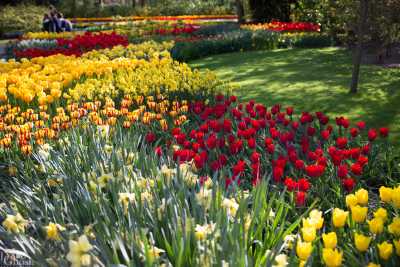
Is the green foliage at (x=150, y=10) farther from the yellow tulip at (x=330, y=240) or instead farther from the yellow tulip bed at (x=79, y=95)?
the yellow tulip at (x=330, y=240)

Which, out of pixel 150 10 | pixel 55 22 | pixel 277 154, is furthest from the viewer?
pixel 150 10

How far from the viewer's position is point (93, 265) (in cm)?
208

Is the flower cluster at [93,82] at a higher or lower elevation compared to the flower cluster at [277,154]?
higher

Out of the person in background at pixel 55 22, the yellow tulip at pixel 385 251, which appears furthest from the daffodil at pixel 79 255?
the person in background at pixel 55 22

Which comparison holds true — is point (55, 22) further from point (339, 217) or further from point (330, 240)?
point (330, 240)

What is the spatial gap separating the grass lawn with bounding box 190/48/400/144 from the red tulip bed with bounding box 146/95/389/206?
5.56 ft

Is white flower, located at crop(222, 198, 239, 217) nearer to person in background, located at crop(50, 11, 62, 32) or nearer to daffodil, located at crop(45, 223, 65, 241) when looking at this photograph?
Answer: daffodil, located at crop(45, 223, 65, 241)

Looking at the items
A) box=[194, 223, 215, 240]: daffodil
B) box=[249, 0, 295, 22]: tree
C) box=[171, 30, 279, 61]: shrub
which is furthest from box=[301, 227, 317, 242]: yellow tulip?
box=[249, 0, 295, 22]: tree

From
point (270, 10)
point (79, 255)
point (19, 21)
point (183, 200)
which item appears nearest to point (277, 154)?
point (183, 200)

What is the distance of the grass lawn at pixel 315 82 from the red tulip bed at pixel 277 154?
5.56 feet

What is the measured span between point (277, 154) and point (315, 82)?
569cm

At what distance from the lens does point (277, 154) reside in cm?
420

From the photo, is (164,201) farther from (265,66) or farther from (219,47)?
(219,47)

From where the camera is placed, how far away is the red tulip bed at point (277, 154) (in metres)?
3.18
